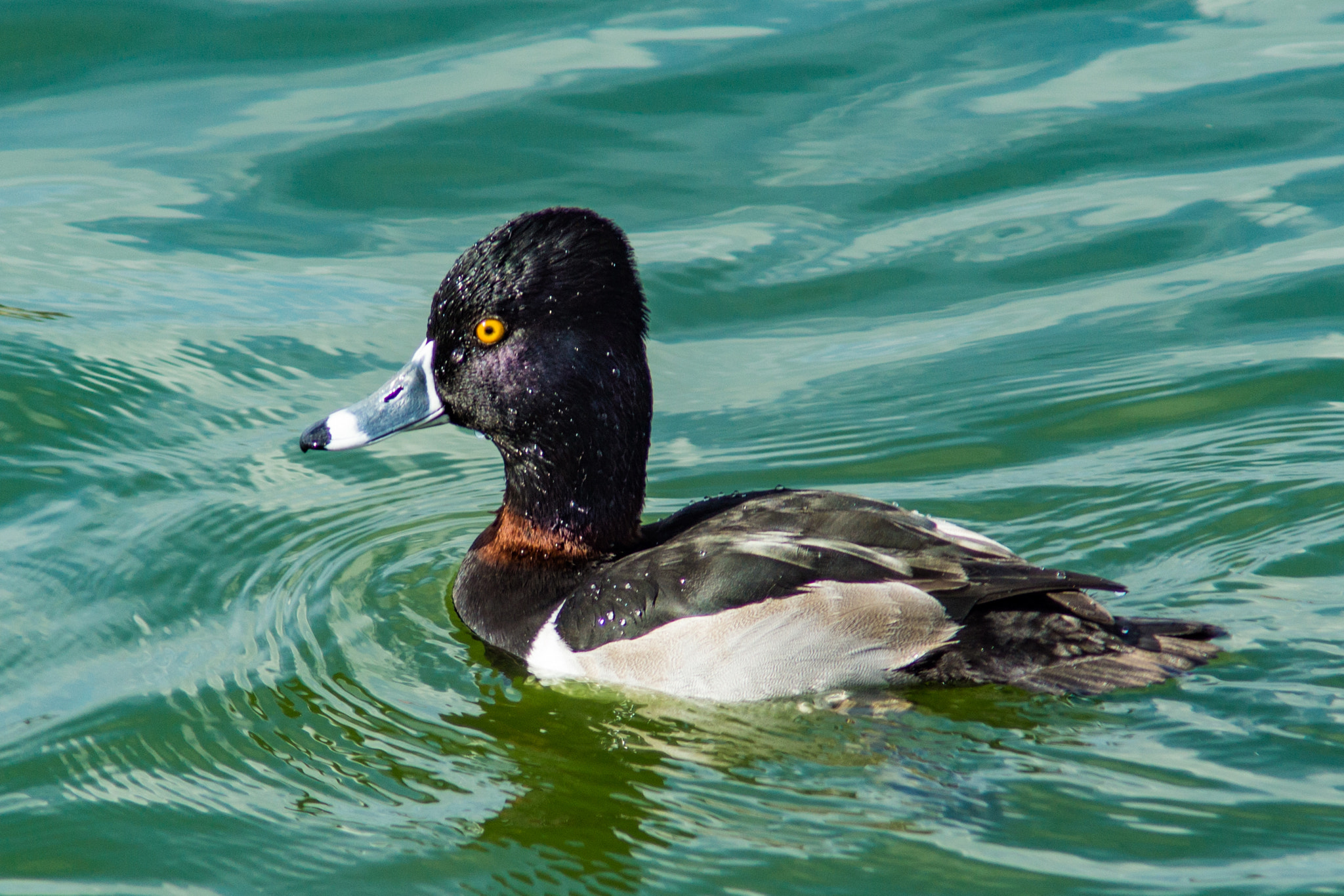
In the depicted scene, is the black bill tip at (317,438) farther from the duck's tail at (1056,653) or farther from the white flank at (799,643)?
the duck's tail at (1056,653)

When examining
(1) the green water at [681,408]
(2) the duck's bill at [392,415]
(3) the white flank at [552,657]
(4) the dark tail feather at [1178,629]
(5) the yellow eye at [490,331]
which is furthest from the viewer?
(2) the duck's bill at [392,415]

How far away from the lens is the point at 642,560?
17.5 feet

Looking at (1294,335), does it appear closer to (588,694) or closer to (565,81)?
(588,694)

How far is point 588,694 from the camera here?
5285 mm

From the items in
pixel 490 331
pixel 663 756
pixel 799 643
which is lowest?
pixel 663 756

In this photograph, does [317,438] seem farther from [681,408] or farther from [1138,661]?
[1138,661]

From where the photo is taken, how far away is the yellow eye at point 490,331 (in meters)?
5.59

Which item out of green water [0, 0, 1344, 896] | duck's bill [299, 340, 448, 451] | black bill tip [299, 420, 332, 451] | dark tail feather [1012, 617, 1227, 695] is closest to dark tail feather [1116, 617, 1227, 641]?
dark tail feather [1012, 617, 1227, 695]

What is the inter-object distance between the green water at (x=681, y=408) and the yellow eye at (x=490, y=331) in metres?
1.13


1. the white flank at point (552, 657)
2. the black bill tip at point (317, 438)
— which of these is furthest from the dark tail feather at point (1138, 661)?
the black bill tip at point (317, 438)

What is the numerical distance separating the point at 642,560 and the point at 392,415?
1.20 meters

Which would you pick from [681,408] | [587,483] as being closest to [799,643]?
[587,483]

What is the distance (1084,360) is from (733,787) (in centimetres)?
405

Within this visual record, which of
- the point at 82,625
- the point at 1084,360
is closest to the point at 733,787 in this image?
the point at 82,625
